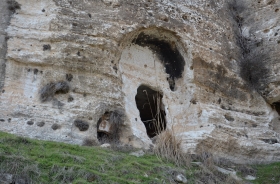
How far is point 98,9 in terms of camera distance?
10172mm

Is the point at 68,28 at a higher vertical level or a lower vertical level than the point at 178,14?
lower

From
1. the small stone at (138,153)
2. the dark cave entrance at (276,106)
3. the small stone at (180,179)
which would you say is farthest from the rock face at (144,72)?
the small stone at (180,179)

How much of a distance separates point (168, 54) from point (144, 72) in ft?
3.13

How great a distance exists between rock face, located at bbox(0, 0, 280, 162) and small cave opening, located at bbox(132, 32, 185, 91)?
27 millimetres

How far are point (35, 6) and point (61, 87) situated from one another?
7.49 feet

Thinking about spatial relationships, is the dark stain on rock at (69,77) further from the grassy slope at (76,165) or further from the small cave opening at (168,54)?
the small cave opening at (168,54)

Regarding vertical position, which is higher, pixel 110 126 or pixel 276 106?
pixel 276 106

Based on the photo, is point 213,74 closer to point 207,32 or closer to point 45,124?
point 207,32

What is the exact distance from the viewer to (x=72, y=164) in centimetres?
641

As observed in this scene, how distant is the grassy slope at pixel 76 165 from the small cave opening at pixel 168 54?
3.42 m

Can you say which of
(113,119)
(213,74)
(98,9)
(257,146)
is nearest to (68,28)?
(98,9)

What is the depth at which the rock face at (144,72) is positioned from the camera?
889 centimetres

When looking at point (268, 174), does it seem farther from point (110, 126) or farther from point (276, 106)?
point (110, 126)

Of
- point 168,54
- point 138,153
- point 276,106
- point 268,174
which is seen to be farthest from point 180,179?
point 276,106
